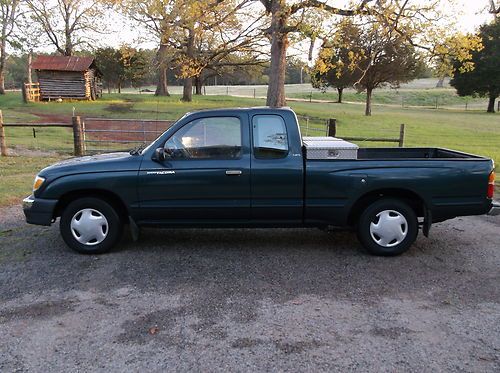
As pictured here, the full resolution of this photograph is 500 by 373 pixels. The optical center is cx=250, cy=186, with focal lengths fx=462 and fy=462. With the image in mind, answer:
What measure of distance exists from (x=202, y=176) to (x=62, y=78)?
4078cm

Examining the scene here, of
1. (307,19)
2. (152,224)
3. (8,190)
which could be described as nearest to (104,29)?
(307,19)

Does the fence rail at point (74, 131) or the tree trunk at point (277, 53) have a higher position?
the tree trunk at point (277, 53)

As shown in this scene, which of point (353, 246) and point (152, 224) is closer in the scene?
point (152, 224)

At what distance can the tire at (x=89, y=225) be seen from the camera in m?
5.46

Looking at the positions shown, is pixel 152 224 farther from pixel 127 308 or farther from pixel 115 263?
pixel 127 308

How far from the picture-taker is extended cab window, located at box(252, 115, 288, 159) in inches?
214

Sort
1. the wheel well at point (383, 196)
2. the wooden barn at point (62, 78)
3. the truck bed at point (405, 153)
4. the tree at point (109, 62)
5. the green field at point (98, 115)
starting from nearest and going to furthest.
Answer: the wheel well at point (383, 196) → the truck bed at point (405, 153) → the green field at point (98, 115) → the wooden barn at point (62, 78) → the tree at point (109, 62)

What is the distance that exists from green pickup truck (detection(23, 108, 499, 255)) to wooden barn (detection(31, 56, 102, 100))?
39.4 metres

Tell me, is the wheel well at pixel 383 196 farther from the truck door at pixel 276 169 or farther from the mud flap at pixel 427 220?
the truck door at pixel 276 169

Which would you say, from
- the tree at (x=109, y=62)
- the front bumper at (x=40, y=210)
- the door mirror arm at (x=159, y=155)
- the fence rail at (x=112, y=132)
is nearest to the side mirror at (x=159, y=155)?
the door mirror arm at (x=159, y=155)

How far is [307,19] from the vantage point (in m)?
15.4

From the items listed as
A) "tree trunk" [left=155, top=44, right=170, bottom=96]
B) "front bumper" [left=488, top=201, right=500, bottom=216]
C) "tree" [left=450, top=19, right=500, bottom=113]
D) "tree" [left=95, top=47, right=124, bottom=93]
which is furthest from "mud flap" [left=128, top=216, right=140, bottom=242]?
"tree" [left=95, top=47, right=124, bottom=93]

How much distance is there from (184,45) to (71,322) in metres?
34.5

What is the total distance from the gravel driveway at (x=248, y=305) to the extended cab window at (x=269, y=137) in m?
1.23
